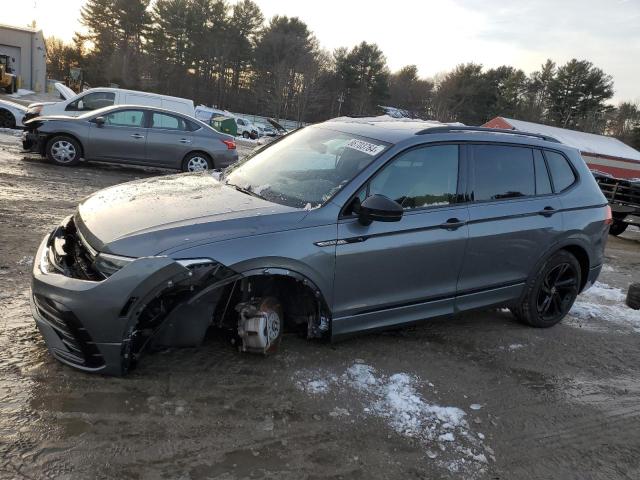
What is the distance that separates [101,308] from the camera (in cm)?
290

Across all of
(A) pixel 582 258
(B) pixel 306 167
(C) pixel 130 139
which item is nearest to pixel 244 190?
(B) pixel 306 167

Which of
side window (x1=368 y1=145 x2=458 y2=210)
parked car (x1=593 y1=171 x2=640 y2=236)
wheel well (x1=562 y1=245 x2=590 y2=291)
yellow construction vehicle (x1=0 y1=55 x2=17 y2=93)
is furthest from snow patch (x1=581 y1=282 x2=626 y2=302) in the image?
yellow construction vehicle (x1=0 y1=55 x2=17 y2=93)

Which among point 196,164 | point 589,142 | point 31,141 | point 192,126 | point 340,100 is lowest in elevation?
point 196,164

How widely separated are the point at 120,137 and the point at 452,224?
30.0ft

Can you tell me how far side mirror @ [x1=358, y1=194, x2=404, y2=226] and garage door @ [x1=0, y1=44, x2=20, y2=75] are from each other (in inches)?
2080

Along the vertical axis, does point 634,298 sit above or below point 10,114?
below

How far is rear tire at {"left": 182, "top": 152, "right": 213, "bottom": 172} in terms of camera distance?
1199cm

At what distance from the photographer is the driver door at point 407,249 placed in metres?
3.64

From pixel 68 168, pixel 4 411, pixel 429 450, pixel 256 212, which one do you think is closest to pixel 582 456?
pixel 429 450

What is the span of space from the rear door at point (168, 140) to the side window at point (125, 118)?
0.87 feet

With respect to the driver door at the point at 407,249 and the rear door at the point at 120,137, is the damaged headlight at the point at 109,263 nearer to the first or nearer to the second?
the driver door at the point at 407,249

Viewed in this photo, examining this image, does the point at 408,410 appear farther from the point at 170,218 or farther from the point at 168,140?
the point at 168,140

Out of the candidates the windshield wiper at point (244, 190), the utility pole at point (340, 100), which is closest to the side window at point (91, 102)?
the windshield wiper at point (244, 190)

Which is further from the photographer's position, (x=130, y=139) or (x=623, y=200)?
(x=623, y=200)
